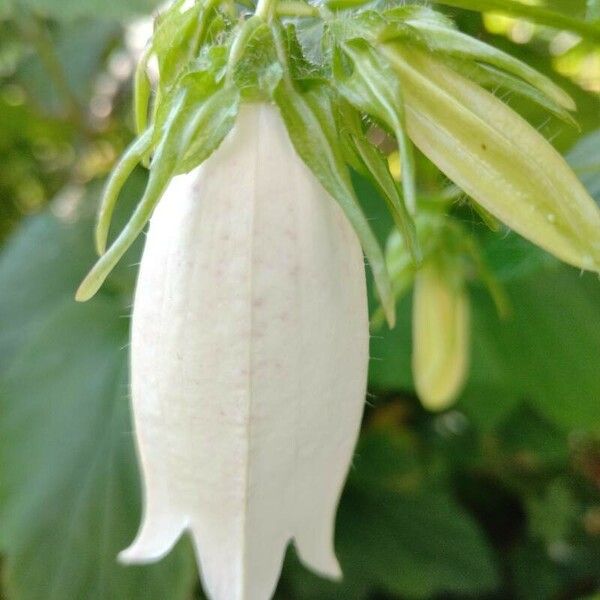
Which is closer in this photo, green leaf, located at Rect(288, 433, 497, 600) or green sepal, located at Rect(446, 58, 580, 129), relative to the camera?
green sepal, located at Rect(446, 58, 580, 129)

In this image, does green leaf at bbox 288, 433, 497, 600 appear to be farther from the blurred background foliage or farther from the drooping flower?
the drooping flower

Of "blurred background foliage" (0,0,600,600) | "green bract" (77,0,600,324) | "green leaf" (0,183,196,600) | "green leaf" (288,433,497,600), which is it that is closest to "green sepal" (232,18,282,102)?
"green bract" (77,0,600,324)

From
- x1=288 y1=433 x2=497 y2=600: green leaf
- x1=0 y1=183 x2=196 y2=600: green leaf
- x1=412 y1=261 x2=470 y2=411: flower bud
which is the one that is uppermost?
x1=412 y1=261 x2=470 y2=411: flower bud

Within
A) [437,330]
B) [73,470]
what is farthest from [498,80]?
[73,470]

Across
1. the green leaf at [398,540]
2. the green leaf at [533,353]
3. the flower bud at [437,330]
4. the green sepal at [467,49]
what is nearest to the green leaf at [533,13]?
the green sepal at [467,49]

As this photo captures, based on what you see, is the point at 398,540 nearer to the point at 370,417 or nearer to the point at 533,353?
the point at 370,417

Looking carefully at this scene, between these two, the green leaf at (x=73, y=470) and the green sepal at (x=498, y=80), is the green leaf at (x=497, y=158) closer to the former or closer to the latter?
the green sepal at (x=498, y=80)

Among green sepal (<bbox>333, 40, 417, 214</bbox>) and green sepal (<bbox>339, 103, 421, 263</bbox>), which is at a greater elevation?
green sepal (<bbox>333, 40, 417, 214</bbox>)
